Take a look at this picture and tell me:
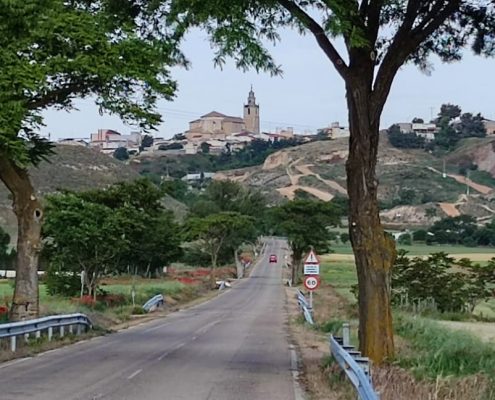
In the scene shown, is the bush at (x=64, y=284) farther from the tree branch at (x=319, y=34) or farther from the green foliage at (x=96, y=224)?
the tree branch at (x=319, y=34)

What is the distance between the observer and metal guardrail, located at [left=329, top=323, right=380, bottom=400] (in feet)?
33.5

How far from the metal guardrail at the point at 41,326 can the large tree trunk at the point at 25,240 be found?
A: 726mm

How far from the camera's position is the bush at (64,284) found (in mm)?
46875

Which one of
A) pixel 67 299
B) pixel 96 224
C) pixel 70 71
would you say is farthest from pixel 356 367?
pixel 67 299

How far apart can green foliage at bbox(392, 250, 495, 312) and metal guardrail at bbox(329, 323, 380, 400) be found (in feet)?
112

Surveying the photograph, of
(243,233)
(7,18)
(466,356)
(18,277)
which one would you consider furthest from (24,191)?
(243,233)

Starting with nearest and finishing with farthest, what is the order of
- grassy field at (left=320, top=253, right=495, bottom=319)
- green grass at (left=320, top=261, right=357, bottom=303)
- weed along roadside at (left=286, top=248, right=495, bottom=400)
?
weed along roadside at (left=286, top=248, right=495, bottom=400) → grassy field at (left=320, top=253, right=495, bottom=319) → green grass at (left=320, top=261, right=357, bottom=303)

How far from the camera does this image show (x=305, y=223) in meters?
85.0

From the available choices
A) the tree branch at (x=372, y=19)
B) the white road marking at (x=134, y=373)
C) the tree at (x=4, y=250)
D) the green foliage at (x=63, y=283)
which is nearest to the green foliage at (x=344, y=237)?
the tree at (x=4, y=250)

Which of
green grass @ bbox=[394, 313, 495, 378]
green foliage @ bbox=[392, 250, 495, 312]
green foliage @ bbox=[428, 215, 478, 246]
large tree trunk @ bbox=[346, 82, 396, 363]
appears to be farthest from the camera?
green foliage @ bbox=[428, 215, 478, 246]

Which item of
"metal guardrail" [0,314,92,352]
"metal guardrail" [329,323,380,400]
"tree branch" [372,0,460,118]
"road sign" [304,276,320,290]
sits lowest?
"metal guardrail" [0,314,92,352]

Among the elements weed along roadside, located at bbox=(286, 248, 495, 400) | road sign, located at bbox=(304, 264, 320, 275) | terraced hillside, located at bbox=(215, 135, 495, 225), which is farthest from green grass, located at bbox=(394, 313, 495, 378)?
terraced hillside, located at bbox=(215, 135, 495, 225)

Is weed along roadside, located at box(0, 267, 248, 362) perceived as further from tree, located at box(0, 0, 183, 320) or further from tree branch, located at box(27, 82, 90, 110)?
tree branch, located at box(27, 82, 90, 110)

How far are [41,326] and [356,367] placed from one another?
14.4 meters
